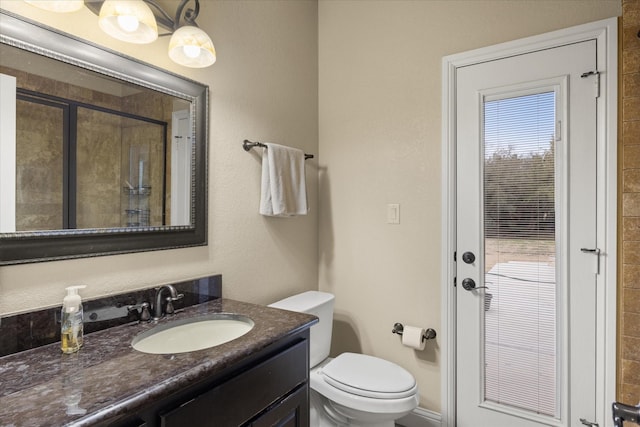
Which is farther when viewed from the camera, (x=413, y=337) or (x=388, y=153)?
(x=388, y=153)

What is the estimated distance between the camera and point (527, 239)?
1807mm

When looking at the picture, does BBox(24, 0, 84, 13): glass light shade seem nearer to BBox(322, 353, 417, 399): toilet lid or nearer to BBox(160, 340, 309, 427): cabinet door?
BBox(160, 340, 309, 427): cabinet door

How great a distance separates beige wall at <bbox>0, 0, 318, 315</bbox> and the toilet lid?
53 cm

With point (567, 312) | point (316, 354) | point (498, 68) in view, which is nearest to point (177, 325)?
point (316, 354)

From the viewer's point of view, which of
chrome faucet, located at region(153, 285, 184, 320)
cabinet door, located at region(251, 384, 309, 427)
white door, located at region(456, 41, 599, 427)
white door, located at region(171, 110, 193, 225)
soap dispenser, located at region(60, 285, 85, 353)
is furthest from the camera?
white door, located at region(456, 41, 599, 427)

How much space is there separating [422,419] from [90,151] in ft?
6.89

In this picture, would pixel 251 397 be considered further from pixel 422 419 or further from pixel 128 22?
pixel 422 419

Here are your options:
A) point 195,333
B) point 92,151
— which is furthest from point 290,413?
point 92,151

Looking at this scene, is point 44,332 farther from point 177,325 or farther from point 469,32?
point 469,32

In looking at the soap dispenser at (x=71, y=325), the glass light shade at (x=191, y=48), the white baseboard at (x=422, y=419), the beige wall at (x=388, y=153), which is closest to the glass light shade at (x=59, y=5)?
the glass light shade at (x=191, y=48)

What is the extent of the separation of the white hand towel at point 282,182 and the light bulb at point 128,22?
82 cm

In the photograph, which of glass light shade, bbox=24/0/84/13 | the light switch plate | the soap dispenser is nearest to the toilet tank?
the light switch plate

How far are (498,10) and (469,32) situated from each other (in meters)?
0.16

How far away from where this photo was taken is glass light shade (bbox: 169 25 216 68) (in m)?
1.37
